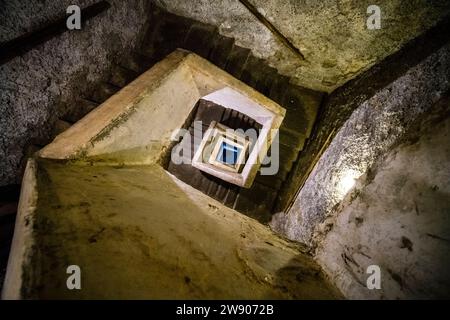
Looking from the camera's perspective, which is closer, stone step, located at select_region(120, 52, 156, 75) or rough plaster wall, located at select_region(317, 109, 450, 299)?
rough plaster wall, located at select_region(317, 109, 450, 299)

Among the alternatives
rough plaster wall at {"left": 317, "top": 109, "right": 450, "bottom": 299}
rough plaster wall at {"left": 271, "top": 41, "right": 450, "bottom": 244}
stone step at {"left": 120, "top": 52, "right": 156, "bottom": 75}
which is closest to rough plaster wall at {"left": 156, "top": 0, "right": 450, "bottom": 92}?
rough plaster wall at {"left": 271, "top": 41, "right": 450, "bottom": 244}

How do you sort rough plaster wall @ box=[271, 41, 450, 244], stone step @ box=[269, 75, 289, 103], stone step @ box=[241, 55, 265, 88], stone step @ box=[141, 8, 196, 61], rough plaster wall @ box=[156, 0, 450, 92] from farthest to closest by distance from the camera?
stone step @ box=[269, 75, 289, 103]
stone step @ box=[241, 55, 265, 88]
stone step @ box=[141, 8, 196, 61]
rough plaster wall @ box=[156, 0, 450, 92]
rough plaster wall @ box=[271, 41, 450, 244]

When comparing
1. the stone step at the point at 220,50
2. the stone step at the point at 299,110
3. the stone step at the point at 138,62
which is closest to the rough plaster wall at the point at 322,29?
the stone step at the point at 220,50

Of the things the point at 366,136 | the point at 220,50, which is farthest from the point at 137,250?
the point at 220,50

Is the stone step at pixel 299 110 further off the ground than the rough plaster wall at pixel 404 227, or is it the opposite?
the stone step at pixel 299 110

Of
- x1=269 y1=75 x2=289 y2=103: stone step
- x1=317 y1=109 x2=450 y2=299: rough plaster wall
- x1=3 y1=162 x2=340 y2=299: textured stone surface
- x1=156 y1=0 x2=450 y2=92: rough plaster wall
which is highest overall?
→ x1=156 y1=0 x2=450 y2=92: rough plaster wall

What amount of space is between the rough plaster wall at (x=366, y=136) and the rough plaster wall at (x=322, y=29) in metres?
0.71

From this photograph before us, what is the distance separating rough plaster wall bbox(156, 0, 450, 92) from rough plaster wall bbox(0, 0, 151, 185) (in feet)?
3.88

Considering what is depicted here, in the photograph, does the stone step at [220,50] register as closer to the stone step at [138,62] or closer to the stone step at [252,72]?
the stone step at [252,72]

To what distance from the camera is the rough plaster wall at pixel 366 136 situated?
2135mm

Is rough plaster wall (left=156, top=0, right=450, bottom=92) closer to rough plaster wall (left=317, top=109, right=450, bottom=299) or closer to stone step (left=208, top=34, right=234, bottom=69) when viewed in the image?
stone step (left=208, top=34, right=234, bottom=69)

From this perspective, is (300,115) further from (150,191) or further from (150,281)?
(150,281)

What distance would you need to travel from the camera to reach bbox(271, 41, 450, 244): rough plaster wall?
A: 213 centimetres

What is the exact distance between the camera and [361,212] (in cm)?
195
